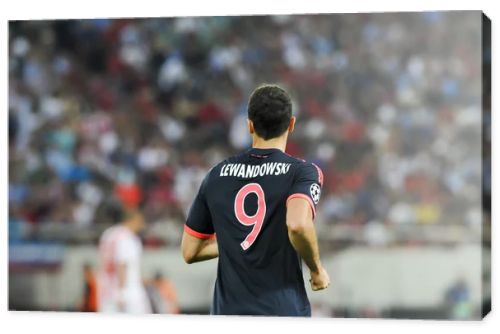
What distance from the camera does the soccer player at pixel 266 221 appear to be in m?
3.49

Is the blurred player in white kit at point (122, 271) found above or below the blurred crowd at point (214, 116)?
below

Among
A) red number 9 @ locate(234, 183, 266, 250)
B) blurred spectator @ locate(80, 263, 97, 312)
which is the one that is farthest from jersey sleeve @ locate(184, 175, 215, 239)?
blurred spectator @ locate(80, 263, 97, 312)

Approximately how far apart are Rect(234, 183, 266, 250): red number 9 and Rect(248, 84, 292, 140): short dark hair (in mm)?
200

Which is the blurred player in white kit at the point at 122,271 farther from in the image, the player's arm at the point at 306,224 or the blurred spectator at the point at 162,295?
the player's arm at the point at 306,224

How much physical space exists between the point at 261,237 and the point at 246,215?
0.33 feet

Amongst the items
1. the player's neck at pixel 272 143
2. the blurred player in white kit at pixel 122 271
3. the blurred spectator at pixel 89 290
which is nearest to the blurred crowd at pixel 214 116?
the blurred player in white kit at pixel 122 271

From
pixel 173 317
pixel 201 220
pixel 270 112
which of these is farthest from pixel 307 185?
pixel 173 317

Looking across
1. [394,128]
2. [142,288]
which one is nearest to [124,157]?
[142,288]

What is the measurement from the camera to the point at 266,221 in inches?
139

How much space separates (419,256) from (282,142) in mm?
5457

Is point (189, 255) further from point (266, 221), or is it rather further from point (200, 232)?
point (266, 221)

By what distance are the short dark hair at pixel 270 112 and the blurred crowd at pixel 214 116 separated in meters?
5.02

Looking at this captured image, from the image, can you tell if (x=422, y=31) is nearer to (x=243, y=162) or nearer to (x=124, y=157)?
(x=124, y=157)

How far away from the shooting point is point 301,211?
11.3 feet
